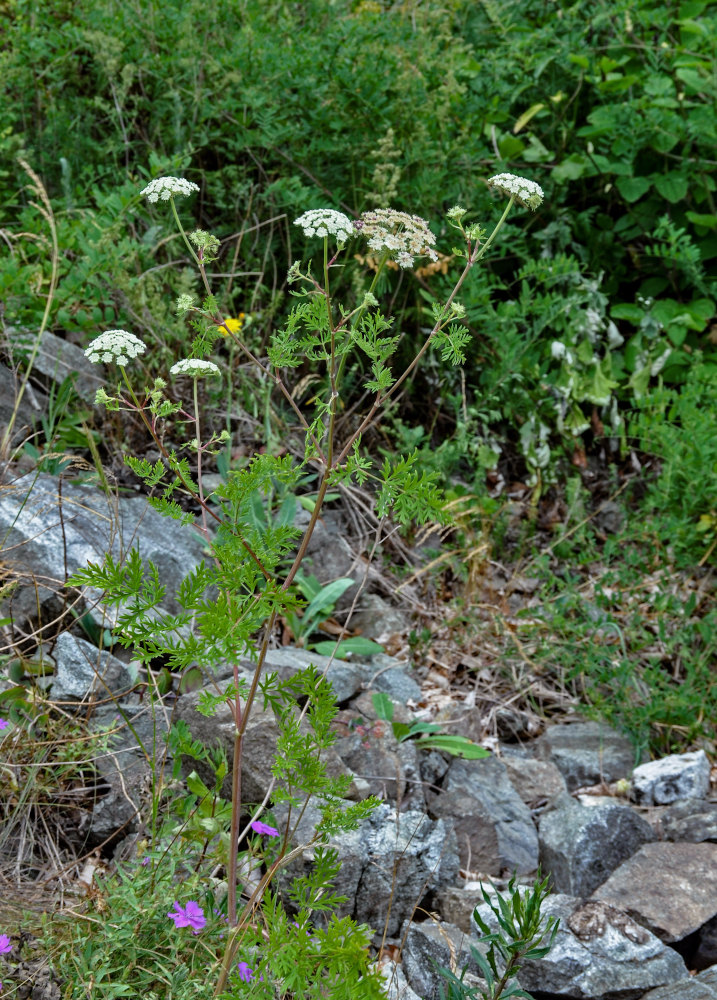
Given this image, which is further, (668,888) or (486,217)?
(486,217)

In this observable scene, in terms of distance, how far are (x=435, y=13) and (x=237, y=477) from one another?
4310 millimetres

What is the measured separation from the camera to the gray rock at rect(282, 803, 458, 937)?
6.99 feet

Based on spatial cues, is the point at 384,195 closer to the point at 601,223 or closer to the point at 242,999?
the point at 601,223

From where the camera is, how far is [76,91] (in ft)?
14.7

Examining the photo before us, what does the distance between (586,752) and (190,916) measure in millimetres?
1907

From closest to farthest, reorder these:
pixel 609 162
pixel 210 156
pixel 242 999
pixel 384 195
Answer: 1. pixel 242 999
2. pixel 384 195
3. pixel 210 156
4. pixel 609 162

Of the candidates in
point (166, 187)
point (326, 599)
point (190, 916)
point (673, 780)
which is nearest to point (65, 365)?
point (326, 599)

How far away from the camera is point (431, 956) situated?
6.34 ft

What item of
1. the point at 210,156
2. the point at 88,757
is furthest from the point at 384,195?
the point at 88,757

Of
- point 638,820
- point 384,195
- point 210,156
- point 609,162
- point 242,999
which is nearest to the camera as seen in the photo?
point 242,999

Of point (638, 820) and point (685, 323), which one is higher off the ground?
point (685, 323)

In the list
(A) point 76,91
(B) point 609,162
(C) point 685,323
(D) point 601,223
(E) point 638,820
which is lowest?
(E) point 638,820

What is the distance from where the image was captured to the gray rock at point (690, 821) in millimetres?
2639

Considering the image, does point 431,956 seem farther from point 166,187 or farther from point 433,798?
point 166,187
